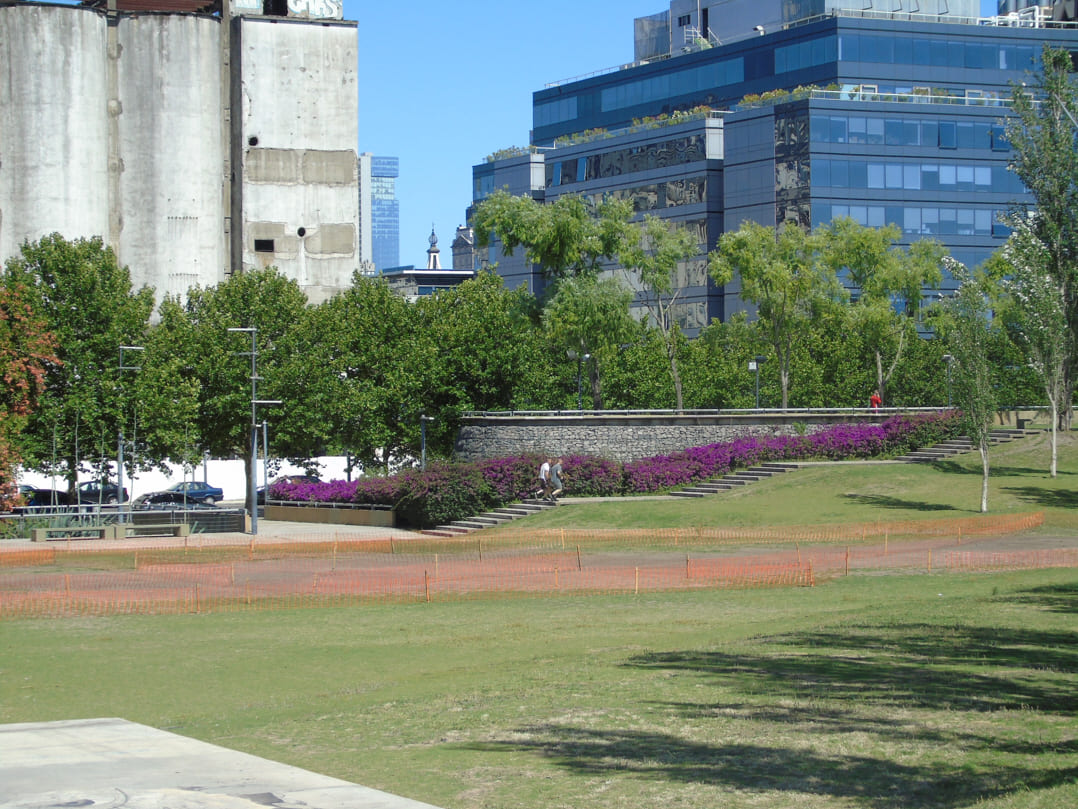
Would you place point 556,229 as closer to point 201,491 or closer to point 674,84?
point 201,491

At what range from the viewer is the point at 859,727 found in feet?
43.2

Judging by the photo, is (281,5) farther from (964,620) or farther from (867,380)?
(964,620)

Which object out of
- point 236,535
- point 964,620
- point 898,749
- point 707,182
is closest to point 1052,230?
point 964,620

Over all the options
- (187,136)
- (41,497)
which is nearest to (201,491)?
(41,497)

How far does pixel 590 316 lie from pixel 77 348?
2350 cm

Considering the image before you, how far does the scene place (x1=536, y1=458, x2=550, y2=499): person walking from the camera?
53.4 meters

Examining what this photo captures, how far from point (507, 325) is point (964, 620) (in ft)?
153

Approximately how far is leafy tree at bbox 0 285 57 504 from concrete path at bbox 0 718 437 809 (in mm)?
36808

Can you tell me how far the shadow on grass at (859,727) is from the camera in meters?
11.2

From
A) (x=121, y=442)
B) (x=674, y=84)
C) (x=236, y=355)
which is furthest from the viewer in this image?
(x=674, y=84)

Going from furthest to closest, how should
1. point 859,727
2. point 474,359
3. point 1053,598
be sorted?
point 474,359
point 1053,598
point 859,727

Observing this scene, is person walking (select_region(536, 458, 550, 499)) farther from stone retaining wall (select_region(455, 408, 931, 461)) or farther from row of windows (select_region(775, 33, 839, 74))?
row of windows (select_region(775, 33, 839, 74))

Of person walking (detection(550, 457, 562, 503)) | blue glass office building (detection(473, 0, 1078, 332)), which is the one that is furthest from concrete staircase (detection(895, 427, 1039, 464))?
blue glass office building (detection(473, 0, 1078, 332))

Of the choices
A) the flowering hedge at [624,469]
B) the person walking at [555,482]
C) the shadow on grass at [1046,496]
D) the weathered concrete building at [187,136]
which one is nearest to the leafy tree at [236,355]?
the flowering hedge at [624,469]
